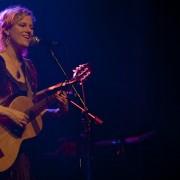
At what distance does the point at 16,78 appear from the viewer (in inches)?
124

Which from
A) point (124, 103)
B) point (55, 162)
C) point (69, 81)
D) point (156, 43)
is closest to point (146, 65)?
point (156, 43)

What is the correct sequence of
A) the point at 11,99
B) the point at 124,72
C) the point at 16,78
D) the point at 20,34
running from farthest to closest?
the point at 124,72 → the point at 20,34 → the point at 16,78 → the point at 11,99

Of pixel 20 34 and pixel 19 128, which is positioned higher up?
pixel 20 34

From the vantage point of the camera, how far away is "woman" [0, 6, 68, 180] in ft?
9.71

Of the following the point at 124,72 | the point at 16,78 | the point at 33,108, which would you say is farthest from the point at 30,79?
the point at 124,72

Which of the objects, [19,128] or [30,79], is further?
[30,79]

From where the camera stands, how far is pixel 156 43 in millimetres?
5301

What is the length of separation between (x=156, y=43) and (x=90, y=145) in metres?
2.71

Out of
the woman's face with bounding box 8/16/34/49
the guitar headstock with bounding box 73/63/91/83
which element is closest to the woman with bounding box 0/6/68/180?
the woman's face with bounding box 8/16/34/49

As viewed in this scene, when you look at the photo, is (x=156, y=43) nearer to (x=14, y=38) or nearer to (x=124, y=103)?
(x=124, y=103)

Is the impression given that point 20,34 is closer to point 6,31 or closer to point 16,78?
point 6,31

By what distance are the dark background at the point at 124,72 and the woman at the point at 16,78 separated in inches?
61.1

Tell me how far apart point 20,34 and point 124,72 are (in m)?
2.47

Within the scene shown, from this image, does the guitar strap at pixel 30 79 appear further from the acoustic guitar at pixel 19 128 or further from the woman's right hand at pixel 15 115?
the woman's right hand at pixel 15 115
